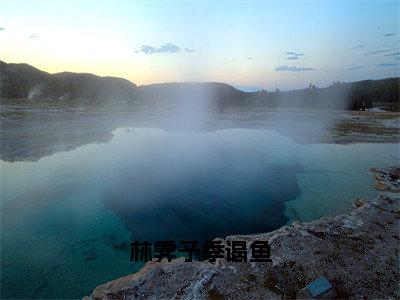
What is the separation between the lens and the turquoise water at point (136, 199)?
879cm

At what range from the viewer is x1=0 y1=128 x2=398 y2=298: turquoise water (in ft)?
28.8

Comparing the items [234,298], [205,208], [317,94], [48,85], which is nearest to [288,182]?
[205,208]

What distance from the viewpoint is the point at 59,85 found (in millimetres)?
86875

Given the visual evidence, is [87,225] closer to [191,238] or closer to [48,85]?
[191,238]

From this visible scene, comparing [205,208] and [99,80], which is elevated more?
[99,80]

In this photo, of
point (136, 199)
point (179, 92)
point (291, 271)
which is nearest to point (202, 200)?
point (136, 199)

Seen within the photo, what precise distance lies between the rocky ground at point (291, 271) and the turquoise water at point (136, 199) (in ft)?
4.76

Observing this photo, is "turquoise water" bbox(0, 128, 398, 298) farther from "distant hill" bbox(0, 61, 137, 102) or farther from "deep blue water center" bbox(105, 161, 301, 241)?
"distant hill" bbox(0, 61, 137, 102)

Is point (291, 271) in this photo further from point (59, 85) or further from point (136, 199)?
point (59, 85)

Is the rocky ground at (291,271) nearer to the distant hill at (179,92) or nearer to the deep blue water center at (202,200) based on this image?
the deep blue water center at (202,200)

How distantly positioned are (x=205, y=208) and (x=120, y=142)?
46.1 ft

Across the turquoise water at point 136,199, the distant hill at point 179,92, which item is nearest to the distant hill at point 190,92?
the distant hill at point 179,92

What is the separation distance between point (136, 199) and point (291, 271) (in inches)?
302

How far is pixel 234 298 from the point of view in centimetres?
665
